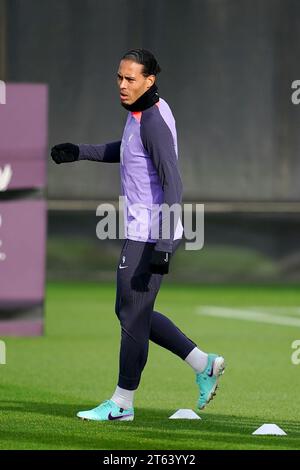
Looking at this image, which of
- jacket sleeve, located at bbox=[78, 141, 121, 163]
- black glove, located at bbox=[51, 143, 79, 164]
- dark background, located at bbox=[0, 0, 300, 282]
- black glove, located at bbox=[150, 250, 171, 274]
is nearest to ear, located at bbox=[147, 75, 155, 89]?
jacket sleeve, located at bbox=[78, 141, 121, 163]

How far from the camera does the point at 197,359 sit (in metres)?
8.07

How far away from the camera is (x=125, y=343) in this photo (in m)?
7.80

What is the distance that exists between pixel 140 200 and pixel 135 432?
47.1 inches

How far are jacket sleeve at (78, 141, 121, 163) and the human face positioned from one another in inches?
16.7

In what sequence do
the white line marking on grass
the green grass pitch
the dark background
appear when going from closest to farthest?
the green grass pitch, the white line marking on grass, the dark background

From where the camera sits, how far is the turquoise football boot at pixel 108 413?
7.81m

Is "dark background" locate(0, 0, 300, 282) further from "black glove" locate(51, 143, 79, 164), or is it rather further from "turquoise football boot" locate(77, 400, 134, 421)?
"turquoise football boot" locate(77, 400, 134, 421)

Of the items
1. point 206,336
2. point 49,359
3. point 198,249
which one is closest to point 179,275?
point 198,249

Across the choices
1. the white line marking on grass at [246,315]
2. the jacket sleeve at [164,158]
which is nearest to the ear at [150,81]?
the jacket sleeve at [164,158]

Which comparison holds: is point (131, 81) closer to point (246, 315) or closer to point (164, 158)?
point (164, 158)

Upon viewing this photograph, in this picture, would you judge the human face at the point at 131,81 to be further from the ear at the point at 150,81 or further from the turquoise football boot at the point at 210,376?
the turquoise football boot at the point at 210,376

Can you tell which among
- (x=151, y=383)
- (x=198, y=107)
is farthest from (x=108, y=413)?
(x=198, y=107)

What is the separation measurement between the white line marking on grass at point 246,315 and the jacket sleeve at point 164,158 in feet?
22.7

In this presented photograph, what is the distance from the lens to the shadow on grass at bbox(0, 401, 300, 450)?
6.90 meters
